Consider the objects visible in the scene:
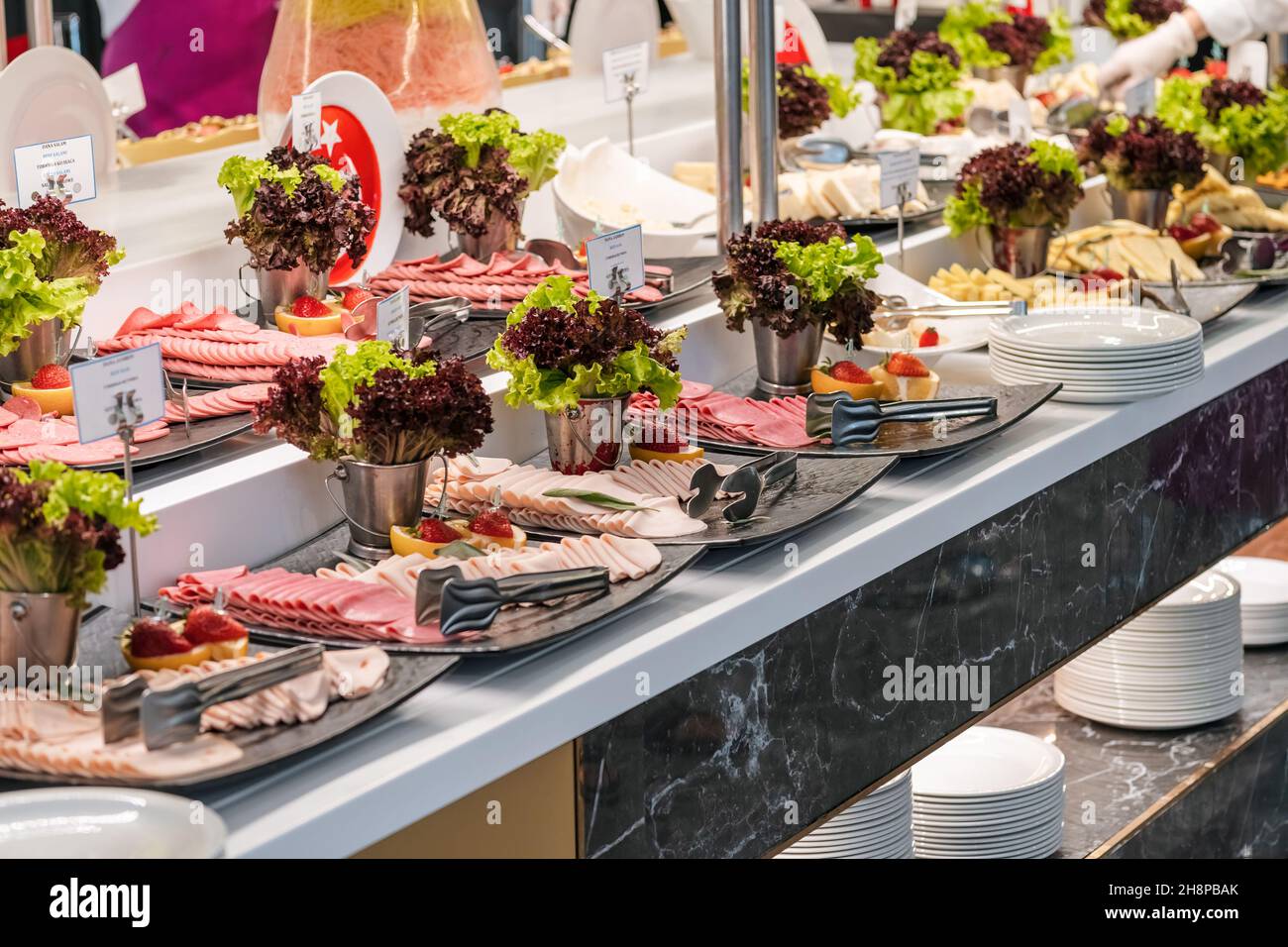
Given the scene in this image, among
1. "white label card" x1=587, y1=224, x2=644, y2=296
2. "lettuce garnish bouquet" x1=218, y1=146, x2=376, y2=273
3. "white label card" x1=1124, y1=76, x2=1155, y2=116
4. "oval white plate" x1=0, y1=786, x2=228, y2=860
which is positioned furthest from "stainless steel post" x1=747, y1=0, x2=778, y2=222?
"oval white plate" x1=0, y1=786, x2=228, y2=860

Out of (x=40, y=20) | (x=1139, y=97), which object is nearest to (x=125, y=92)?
(x=40, y=20)

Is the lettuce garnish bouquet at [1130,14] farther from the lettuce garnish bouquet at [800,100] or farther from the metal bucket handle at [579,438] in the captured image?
the metal bucket handle at [579,438]

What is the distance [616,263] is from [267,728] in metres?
1.07

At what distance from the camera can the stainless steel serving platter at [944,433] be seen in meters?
2.25

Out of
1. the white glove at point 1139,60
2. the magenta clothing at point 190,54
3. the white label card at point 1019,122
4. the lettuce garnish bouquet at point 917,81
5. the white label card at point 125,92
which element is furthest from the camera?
the magenta clothing at point 190,54

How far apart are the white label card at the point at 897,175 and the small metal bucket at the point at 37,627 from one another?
183 centimetres

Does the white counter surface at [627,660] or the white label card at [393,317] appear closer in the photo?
the white counter surface at [627,660]

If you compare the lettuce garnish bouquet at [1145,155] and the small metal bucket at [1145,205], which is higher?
the lettuce garnish bouquet at [1145,155]

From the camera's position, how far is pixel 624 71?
3373mm

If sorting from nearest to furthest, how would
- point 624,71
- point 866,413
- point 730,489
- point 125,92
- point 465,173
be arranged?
point 730,489, point 866,413, point 465,173, point 624,71, point 125,92

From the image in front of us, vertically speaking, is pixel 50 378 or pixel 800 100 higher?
pixel 800 100

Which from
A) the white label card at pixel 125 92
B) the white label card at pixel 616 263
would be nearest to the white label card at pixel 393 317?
the white label card at pixel 616 263

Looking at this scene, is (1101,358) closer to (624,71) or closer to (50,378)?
(624,71)
